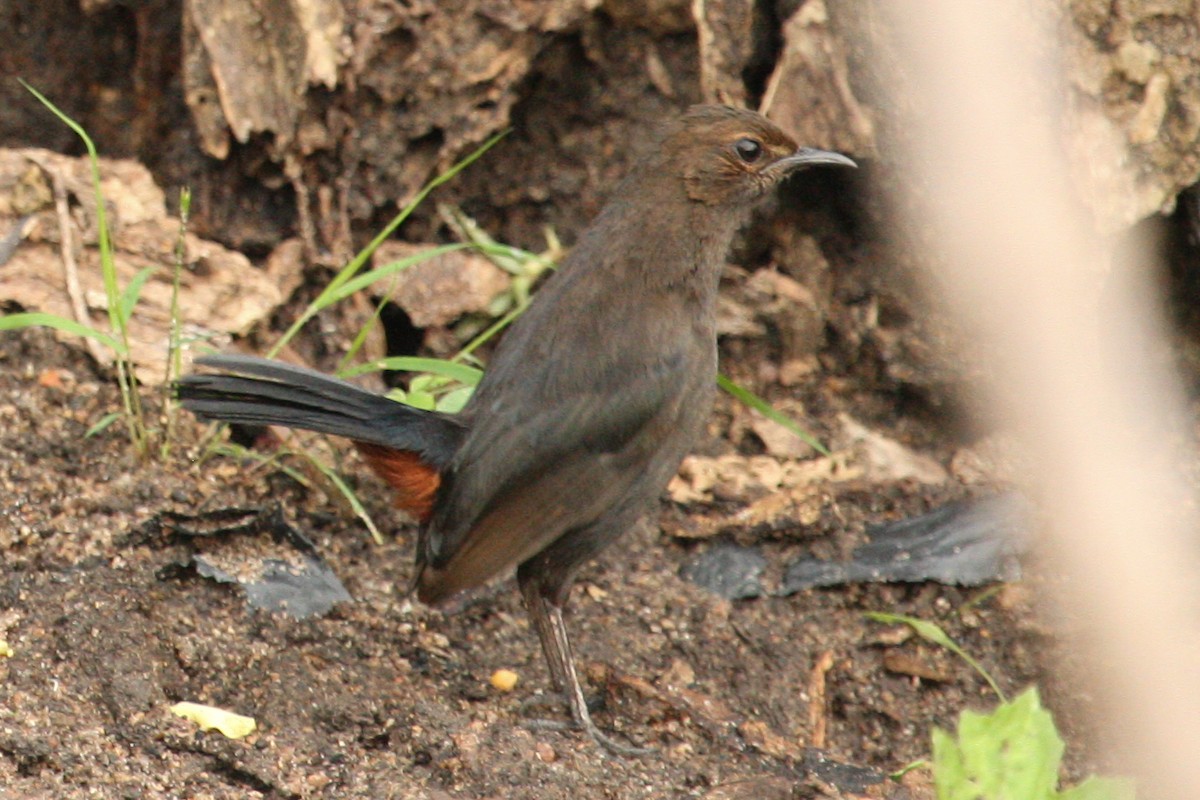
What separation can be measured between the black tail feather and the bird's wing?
0.18m

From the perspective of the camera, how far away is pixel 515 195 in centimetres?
530

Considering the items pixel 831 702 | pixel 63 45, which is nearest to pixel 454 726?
pixel 831 702

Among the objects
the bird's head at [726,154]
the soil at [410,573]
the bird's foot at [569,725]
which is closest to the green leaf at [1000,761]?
the soil at [410,573]

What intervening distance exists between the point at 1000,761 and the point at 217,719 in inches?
69.8

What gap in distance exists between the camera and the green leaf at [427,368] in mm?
4234

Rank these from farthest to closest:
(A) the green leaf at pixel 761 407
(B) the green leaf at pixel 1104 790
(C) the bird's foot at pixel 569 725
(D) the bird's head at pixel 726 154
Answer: (A) the green leaf at pixel 761 407
(D) the bird's head at pixel 726 154
(C) the bird's foot at pixel 569 725
(B) the green leaf at pixel 1104 790

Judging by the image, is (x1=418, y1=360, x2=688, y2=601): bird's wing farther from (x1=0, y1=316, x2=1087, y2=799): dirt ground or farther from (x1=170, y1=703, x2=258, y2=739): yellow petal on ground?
(x1=170, y1=703, x2=258, y2=739): yellow petal on ground

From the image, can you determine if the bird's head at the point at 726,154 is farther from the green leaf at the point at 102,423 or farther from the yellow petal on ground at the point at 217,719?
the yellow petal on ground at the point at 217,719

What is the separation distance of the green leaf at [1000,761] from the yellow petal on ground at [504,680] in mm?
1685

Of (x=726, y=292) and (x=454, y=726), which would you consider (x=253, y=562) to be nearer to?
(x=454, y=726)

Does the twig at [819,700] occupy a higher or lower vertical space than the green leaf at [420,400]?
lower

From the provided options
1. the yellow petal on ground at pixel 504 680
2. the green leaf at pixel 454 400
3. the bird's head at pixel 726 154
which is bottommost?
the yellow petal on ground at pixel 504 680

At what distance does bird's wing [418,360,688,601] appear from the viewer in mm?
3762

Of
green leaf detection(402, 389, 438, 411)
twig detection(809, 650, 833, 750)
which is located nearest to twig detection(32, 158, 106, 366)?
green leaf detection(402, 389, 438, 411)
